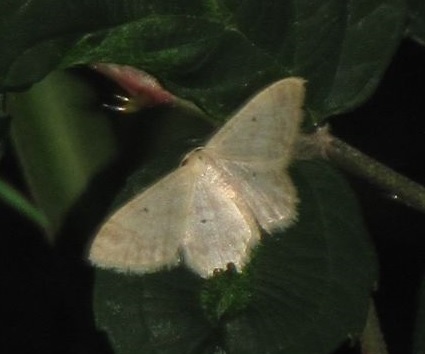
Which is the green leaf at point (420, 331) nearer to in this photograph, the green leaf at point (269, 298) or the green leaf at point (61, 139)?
the green leaf at point (269, 298)

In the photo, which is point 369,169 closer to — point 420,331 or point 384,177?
point 384,177

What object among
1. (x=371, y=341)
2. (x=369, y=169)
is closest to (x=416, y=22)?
(x=369, y=169)

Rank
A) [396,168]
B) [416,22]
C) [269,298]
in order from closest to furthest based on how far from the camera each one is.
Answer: [269,298], [416,22], [396,168]

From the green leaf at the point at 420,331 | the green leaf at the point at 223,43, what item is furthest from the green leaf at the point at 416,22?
the green leaf at the point at 420,331

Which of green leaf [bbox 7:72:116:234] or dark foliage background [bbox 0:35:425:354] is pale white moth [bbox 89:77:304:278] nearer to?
dark foliage background [bbox 0:35:425:354]

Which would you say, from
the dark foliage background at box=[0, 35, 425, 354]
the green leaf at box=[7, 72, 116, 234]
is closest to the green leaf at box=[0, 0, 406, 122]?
the dark foliage background at box=[0, 35, 425, 354]

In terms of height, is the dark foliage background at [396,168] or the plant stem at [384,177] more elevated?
the plant stem at [384,177]

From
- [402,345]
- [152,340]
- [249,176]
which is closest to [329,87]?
[249,176]
